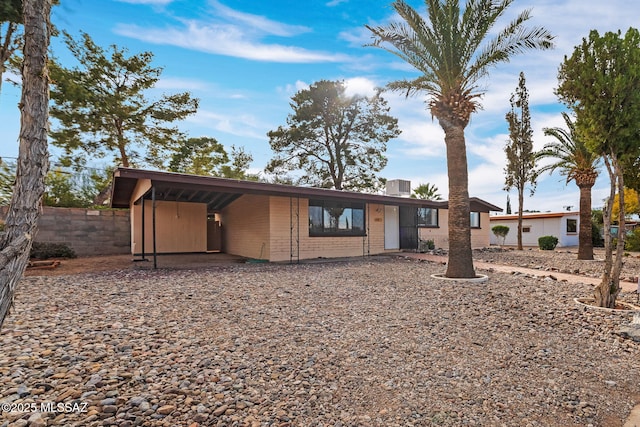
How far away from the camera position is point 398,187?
15.4 metres

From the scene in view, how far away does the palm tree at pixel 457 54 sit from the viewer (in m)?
7.42

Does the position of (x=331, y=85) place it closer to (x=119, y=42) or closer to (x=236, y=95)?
(x=119, y=42)

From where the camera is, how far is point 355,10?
7789 mm

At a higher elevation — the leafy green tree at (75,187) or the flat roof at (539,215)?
the leafy green tree at (75,187)

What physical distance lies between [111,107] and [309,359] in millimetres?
15669

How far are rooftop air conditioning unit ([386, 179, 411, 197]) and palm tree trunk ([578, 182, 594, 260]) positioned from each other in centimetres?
670

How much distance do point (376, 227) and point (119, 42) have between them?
14302 millimetres

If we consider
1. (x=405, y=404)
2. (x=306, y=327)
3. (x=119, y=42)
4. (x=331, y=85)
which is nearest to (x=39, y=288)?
(x=306, y=327)

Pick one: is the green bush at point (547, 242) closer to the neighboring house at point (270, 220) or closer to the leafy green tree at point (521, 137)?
the leafy green tree at point (521, 137)

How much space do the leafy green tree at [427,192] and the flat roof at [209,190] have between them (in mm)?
10030

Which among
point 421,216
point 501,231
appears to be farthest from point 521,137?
point 501,231

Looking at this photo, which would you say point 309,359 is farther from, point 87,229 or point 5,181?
point 5,181

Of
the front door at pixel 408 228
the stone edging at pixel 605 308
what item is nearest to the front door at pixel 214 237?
the front door at pixel 408 228

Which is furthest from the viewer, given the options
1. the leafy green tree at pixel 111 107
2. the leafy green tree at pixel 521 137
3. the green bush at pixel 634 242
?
the leafy green tree at pixel 521 137
